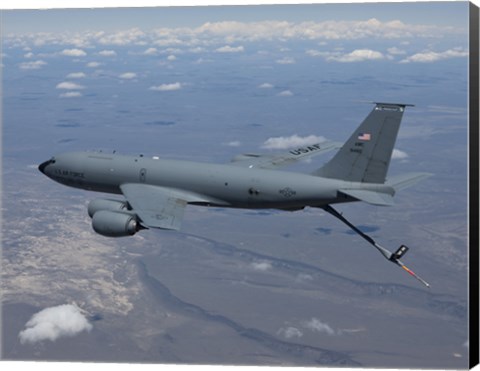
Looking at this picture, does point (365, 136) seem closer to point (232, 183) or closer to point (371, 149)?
point (371, 149)

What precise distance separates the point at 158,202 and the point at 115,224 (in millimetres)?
2802

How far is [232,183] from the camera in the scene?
33.4 m

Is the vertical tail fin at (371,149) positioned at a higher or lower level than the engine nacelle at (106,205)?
higher

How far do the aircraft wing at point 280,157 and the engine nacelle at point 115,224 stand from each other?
9049 mm

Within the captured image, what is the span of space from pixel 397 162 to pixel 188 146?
3713cm

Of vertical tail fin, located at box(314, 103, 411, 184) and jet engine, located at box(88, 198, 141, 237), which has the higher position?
vertical tail fin, located at box(314, 103, 411, 184)

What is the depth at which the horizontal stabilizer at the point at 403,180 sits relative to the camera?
1264 inches

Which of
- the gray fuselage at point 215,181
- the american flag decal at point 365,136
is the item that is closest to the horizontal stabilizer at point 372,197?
the gray fuselage at point 215,181

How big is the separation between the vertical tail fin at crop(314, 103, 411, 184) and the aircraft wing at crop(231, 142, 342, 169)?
6.60 m

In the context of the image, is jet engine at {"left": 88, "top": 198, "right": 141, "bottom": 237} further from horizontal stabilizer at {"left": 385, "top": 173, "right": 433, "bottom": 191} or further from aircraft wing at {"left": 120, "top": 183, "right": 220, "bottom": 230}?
horizontal stabilizer at {"left": 385, "top": 173, "right": 433, "bottom": 191}

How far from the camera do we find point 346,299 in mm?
91562

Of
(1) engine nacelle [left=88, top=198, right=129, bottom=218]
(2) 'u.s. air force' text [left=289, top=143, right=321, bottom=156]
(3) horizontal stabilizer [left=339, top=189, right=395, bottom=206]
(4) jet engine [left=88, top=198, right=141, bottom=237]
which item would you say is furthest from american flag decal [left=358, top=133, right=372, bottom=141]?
(1) engine nacelle [left=88, top=198, right=129, bottom=218]

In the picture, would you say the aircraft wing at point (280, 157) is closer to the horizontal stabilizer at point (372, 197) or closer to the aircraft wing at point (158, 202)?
the aircraft wing at point (158, 202)

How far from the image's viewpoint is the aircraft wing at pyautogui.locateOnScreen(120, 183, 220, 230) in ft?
100
